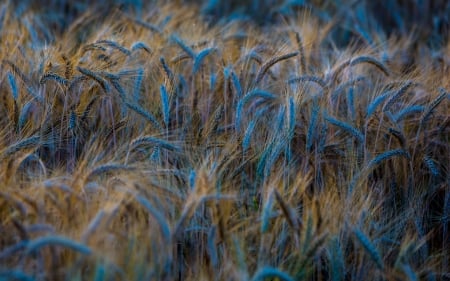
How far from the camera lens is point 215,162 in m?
2.37

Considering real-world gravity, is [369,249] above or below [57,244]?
below

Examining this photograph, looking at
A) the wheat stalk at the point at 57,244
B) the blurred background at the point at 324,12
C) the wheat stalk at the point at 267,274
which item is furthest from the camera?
the blurred background at the point at 324,12

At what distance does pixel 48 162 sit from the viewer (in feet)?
8.92

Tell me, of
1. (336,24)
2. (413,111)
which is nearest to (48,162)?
(413,111)

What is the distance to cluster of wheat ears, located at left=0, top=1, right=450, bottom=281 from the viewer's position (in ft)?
6.42

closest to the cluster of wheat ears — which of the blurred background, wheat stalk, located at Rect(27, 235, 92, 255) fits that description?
wheat stalk, located at Rect(27, 235, 92, 255)

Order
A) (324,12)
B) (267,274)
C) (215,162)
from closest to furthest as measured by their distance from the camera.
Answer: (267,274) → (215,162) → (324,12)

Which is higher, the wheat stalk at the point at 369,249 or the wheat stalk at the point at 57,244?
the wheat stalk at the point at 57,244

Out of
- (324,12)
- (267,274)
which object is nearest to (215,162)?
(267,274)

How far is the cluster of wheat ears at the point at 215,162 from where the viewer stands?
1957mm

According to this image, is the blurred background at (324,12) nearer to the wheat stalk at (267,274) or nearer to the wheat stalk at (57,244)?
the wheat stalk at (267,274)

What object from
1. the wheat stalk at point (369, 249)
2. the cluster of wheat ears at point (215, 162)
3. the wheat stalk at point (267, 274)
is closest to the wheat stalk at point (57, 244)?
the cluster of wheat ears at point (215, 162)

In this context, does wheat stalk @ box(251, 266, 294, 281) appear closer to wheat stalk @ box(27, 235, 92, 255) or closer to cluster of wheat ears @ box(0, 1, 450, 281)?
cluster of wheat ears @ box(0, 1, 450, 281)

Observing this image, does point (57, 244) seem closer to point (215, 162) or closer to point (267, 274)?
point (267, 274)
